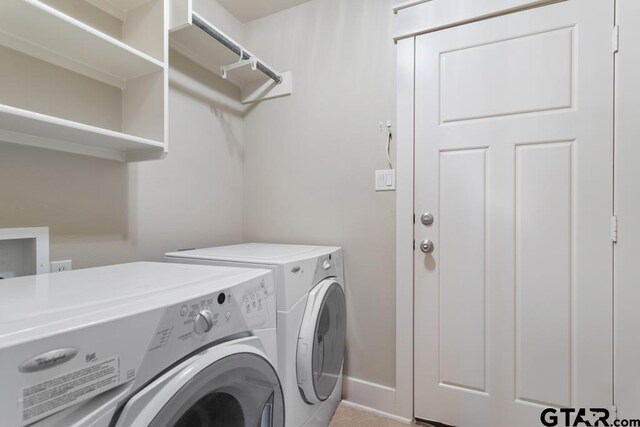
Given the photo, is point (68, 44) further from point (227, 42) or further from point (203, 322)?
point (203, 322)

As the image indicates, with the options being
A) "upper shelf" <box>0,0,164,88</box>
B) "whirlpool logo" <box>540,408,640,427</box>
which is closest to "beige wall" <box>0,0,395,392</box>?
"upper shelf" <box>0,0,164,88</box>

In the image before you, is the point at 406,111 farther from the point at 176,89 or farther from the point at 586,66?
the point at 176,89

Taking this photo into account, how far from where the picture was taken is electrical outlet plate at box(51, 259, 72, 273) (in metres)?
1.13

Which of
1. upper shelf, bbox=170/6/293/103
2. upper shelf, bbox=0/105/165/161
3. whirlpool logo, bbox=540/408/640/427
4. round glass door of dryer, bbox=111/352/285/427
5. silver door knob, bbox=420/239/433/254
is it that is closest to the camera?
round glass door of dryer, bbox=111/352/285/427

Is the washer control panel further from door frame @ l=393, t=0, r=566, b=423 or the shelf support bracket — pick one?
the shelf support bracket

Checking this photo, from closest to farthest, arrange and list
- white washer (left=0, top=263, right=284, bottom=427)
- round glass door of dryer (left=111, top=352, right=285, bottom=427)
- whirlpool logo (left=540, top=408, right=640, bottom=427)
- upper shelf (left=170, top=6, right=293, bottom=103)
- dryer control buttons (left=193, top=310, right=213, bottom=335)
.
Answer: white washer (left=0, top=263, right=284, bottom=427), round glass door of dryer (left=111, top=352, right=285, bottom=427), dryer control buttons (left=193, top=310, right=213, bottom=335), whirlpool logo (left=540, top=408, right=640, bottom=427), upper shelf (left=170, top=6, right=293, bottom=103)

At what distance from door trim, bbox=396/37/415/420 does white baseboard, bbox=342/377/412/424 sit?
0.04m

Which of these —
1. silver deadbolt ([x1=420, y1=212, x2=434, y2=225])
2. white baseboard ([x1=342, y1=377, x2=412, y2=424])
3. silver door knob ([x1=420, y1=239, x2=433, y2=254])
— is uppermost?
silver deadbolt ([x1=420, y1=212, x2=434, y2=225])

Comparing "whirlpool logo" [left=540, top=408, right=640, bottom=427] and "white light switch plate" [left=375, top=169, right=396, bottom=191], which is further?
"white light switch plate" [left=375, top=169, right=396, bottom=191]

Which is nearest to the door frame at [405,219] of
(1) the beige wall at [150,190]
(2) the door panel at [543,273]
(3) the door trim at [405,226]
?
(3) the door trim at [405,226]

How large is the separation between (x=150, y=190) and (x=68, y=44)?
0.65 meters

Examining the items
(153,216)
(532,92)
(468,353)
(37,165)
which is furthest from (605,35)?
(37,165)

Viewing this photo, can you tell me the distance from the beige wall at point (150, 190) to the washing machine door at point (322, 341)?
85 centimetres

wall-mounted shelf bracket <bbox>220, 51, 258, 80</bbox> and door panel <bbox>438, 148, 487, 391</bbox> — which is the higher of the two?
wall-mounted shelf bracket <bbox>220, 51, 258, 80</bbox>
